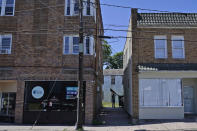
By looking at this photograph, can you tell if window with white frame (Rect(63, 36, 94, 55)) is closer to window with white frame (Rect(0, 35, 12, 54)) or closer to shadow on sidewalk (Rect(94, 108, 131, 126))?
window with white frame (Rect(0, 35, 12, 54))

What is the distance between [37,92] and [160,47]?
32.5 feet

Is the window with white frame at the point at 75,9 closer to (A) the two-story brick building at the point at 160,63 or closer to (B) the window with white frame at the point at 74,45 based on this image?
(B) the window with white frame at the point at 74,45

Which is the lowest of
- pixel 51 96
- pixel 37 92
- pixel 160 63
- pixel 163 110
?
pixel 163 110

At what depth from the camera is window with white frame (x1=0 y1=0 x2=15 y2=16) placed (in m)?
17.3

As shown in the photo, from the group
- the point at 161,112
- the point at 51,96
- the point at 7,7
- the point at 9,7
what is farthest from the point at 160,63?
the point at 7,7

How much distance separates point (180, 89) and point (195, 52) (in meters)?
3.14

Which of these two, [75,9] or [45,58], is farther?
[75,9]

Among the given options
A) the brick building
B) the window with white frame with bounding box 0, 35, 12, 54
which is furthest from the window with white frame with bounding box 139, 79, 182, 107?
the window with white frame with bounding box 0, 35, 12, 54

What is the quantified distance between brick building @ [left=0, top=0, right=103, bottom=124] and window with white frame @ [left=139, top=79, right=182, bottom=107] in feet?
12.5

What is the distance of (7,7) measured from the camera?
17.4m

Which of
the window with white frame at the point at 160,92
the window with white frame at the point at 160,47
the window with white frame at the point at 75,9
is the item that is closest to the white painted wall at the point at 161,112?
the window with white frame at the point at 160,92

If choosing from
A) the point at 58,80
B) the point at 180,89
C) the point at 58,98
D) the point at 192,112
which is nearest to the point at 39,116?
the point at 58,98

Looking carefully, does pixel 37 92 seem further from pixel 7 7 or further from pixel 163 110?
pixel 163 110

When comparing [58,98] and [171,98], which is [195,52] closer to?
[171,98]
